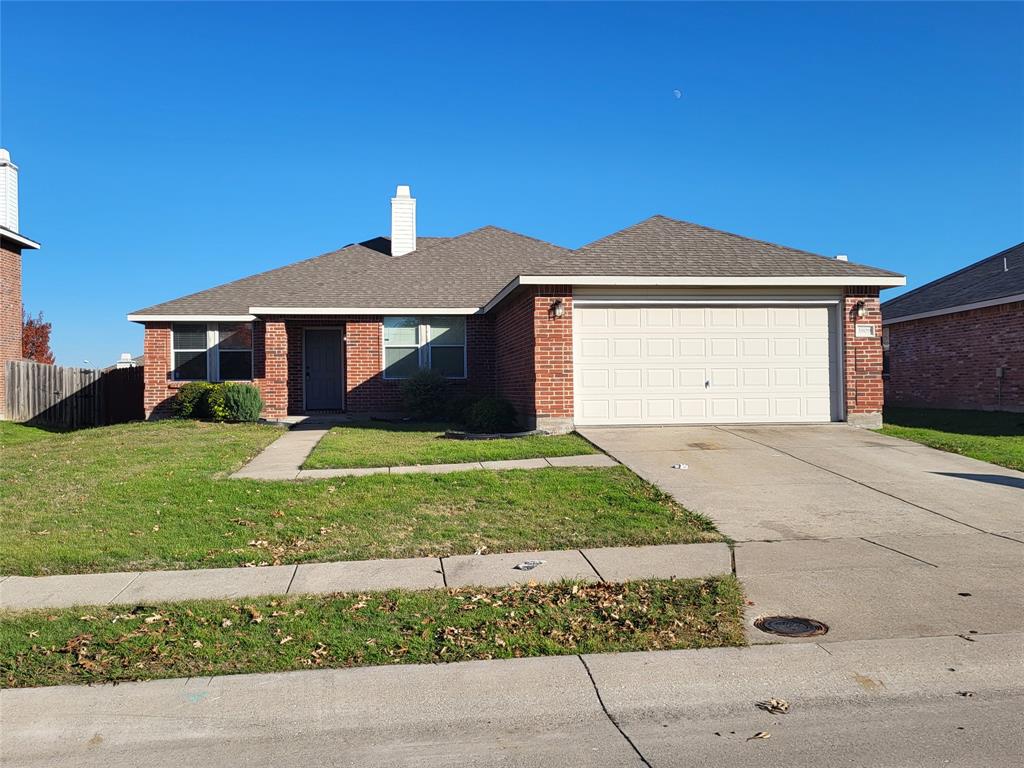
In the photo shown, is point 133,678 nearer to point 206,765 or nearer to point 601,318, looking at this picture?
point 206,765

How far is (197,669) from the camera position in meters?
4.76

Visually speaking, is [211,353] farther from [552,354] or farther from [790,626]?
[790,626]

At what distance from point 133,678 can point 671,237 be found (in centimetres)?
1359

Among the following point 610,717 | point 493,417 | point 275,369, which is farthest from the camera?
→ point 275,369

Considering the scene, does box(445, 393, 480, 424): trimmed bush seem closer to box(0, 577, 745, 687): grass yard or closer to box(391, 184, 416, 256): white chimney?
box(391, 184, 416, 256): white chimney

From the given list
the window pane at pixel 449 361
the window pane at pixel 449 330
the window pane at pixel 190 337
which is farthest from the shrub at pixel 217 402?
the window pane at pixel 449 330

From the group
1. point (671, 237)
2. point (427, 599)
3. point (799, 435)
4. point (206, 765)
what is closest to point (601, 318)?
point (671, 237)

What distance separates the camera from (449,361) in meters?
19.7

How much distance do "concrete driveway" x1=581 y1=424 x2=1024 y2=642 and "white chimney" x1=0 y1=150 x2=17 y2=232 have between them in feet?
65.4

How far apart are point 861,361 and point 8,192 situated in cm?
2381

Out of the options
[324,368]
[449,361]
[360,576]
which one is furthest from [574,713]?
[324,368]

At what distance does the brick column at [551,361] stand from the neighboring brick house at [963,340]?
10.9 metres

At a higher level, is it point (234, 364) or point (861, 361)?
point (234, 364)

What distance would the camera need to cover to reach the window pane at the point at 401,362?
64.1 feet
